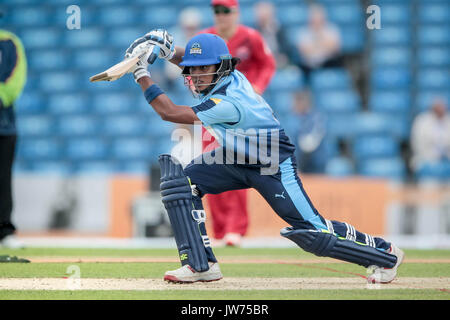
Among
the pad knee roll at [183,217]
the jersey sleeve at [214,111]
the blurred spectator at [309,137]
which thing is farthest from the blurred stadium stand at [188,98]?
the jersey sleeve at [214,111]

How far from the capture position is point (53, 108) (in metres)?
12.5

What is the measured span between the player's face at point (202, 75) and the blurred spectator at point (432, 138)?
642 centimetres

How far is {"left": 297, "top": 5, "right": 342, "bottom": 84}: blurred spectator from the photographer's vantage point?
38.0 ft

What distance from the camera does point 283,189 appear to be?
4.45 metres

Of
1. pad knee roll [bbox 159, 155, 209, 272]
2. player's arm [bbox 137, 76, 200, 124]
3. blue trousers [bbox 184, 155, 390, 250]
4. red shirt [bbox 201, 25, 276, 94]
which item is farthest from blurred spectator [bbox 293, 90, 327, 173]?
player's arm [bbox 137, 76, 200, 124]

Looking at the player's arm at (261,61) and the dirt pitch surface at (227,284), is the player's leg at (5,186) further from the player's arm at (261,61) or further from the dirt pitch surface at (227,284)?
the player's arm at (261,61)

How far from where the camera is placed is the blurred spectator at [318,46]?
11586 mm

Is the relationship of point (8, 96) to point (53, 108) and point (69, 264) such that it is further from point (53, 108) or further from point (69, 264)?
point (53, 108)

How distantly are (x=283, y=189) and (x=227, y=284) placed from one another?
686 millimetres

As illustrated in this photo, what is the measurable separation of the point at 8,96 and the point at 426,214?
18.5 feet

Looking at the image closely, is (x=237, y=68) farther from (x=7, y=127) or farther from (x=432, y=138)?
(x=432, y=138)

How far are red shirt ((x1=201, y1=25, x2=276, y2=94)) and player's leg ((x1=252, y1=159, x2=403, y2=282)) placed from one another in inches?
114

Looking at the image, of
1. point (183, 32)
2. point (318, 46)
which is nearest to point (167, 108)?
point (183, 32)

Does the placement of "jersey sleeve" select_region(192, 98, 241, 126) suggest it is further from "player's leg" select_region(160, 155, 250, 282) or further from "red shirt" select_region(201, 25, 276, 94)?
"red shirt" select_region(201, 25, 276, 94)
